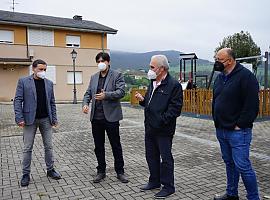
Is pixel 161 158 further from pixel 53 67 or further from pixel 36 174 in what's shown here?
pixel 53 67

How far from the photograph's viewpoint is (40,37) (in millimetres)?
26250

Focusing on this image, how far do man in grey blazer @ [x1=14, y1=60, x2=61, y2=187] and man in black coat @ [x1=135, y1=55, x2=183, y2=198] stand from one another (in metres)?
1.67

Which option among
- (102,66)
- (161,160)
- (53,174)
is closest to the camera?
(161,160)

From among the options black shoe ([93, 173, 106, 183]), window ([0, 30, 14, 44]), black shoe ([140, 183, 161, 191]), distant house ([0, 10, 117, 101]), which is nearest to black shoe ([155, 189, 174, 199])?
black shoe ([140, 183, 161, 191])

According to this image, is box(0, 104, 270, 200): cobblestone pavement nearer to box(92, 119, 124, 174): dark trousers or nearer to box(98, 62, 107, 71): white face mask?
box(92, 119, 124, 174): dark trousers

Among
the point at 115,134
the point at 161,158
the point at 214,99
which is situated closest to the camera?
the point at 214,99

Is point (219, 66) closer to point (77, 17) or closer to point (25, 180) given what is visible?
point (25, 180)

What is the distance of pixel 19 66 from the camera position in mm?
25453

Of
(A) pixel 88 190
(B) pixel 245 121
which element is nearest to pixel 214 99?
(B) pixel 245 121

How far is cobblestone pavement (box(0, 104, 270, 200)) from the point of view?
450 centimetres

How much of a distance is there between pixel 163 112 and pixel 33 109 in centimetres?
203

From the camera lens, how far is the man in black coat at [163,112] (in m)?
4.20

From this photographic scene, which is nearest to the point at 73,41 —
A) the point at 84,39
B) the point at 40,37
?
the point at 84,39

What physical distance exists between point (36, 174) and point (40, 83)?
157 centimetres
